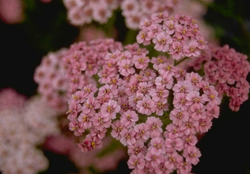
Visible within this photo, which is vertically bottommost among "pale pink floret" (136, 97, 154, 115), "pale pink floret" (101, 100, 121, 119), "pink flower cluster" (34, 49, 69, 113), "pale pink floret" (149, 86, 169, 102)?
"pink flower cluster" (34, 49, 69, 113)

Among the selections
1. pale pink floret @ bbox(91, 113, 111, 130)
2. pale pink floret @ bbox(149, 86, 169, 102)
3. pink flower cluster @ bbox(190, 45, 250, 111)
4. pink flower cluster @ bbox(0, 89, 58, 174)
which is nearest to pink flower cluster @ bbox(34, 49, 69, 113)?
pink flower cluster @ bbox(0, 89, 58, 174)

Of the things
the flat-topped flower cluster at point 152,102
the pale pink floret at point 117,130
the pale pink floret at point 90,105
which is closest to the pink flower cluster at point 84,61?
the flat-topped flower cluster at point 152,102

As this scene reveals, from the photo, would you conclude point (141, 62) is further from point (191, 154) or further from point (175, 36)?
point (191, 154)

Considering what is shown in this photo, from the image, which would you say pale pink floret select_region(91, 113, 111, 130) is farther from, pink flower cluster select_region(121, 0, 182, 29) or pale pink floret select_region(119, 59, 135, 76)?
pink flower cluster select_region(121, 0, 182, 29)

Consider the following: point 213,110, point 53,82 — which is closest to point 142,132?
point 213,110

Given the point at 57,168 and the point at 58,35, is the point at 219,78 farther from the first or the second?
the point at 58,35

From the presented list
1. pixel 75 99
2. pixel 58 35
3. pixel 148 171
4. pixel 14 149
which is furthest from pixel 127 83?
pixel 58 35

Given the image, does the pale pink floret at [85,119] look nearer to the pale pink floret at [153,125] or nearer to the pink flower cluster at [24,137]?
the pale pink floret at [153,125]
